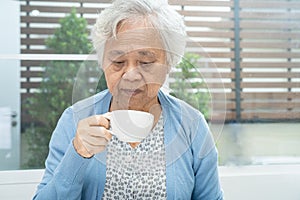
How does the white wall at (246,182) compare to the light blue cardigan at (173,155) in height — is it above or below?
below

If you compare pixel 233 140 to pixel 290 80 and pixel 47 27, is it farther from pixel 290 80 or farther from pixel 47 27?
pixel 47 27

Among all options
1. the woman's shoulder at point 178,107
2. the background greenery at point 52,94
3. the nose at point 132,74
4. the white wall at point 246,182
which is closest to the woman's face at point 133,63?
the nose at point 132,74

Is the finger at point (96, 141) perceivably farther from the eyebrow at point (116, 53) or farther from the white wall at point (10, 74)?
the white wall at point (10, 74)

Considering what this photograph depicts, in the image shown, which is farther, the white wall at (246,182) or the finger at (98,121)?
the white wall at (246,182)

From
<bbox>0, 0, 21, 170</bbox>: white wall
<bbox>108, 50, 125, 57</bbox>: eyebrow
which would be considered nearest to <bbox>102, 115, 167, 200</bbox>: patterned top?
<bbox>108, 50, 125, 57</bbox>: eyebrow

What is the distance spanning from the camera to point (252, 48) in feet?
6.39

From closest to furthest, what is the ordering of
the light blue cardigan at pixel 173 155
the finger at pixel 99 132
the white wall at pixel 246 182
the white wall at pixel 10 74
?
the finger at pixel 99 132
the light blue cardigan at pixel 173 155
the white wall at pixel 246 182
the white wall at pixel 10 74

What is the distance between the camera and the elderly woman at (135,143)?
2.74ft

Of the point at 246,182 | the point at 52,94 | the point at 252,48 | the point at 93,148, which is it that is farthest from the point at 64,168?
the point at 252,48

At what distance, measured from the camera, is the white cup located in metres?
0.85

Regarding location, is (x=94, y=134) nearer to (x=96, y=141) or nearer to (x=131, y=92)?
(x=96, y=141)

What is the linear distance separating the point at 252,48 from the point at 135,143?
46.6 inches

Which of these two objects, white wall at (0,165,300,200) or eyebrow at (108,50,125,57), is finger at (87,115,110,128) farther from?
white wall at (0,165,300,200)

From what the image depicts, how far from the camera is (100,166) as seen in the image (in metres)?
0.97
